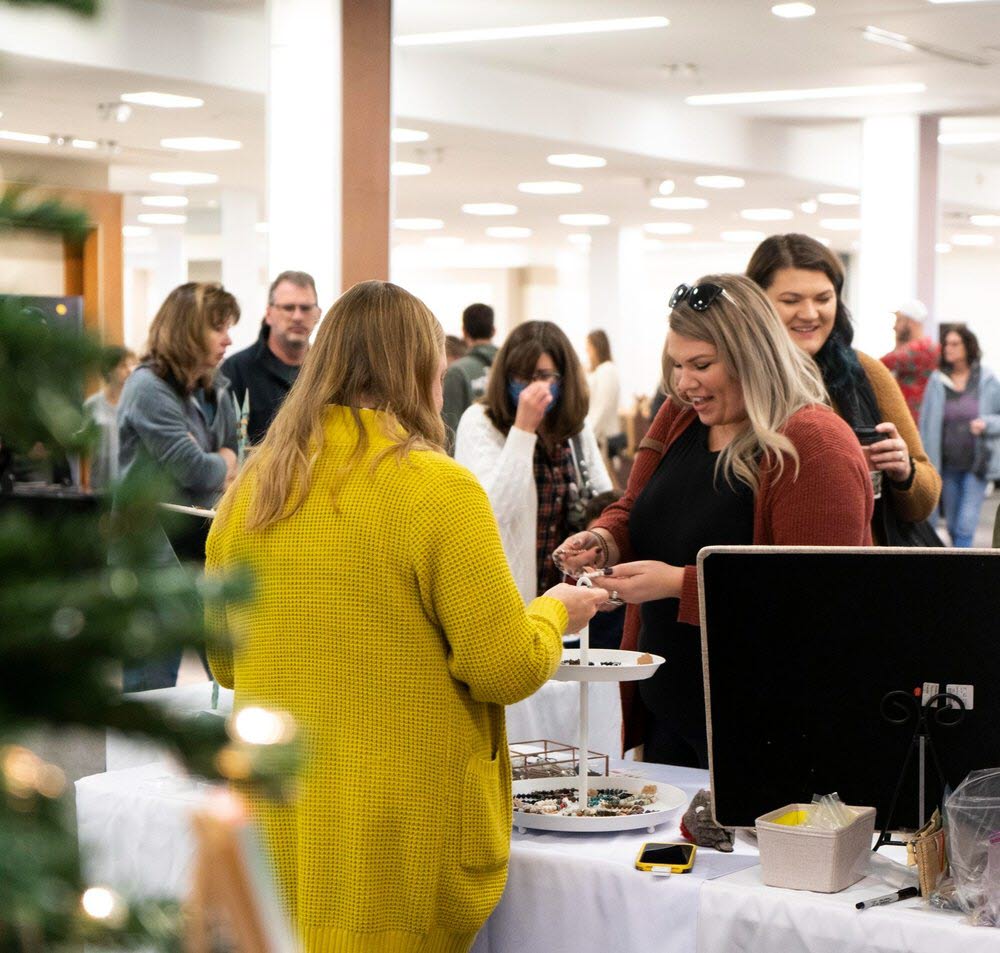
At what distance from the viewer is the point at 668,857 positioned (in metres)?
1.92

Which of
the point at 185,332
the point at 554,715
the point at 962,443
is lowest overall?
the point at 554,715

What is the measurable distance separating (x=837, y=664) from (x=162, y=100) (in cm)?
802

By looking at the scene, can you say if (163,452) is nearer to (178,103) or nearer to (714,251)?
(178,103)

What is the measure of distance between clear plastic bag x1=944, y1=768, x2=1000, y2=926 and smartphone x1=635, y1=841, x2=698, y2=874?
33 centimetres

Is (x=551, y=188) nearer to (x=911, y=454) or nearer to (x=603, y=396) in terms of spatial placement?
(x=603, y=396)

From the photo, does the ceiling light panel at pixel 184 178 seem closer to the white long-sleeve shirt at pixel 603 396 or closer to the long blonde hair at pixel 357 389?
the white long-sleeve shirt at pixel 603 396

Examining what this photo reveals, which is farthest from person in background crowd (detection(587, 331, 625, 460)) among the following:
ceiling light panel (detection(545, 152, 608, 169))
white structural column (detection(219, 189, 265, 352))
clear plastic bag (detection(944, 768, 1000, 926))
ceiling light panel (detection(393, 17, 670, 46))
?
clear plastic bag (detection(944, 768, 1000, 926))

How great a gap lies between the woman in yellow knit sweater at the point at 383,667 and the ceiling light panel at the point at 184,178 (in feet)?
39.2

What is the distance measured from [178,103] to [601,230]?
31.2 ft

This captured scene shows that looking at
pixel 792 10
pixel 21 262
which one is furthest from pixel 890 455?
pixel 792 10

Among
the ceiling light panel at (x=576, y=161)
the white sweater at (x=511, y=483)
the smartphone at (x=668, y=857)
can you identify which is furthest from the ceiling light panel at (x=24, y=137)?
the smartphone at (x=668, y=857)

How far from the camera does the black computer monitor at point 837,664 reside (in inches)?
70.0

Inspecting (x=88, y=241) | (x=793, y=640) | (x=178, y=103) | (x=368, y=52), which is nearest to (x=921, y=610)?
(x=793, y=640)

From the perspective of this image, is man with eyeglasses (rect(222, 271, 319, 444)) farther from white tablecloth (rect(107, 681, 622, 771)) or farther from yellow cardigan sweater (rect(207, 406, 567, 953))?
yellow cardigan sweater (rect(207, 406, 567, 953))
